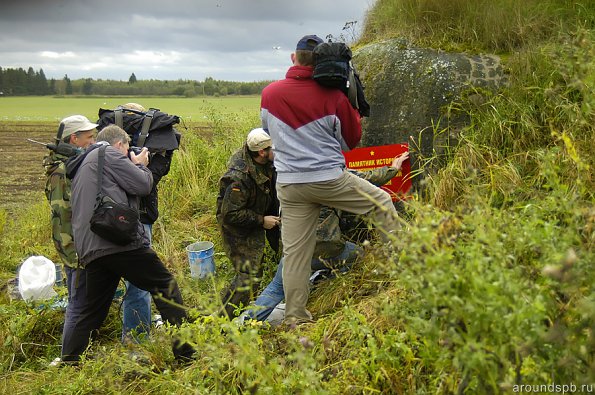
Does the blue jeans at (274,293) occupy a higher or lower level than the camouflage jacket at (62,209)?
lower

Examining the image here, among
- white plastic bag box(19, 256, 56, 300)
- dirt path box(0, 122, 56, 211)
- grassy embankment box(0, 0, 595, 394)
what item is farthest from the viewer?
dirt path box(0, 122, 56, 211)

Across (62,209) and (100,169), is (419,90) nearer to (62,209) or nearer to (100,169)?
(100,169)

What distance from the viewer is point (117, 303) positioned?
543 centimetres

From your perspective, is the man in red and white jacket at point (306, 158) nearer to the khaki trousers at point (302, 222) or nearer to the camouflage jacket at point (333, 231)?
the khaki trousers at point (302, 222)

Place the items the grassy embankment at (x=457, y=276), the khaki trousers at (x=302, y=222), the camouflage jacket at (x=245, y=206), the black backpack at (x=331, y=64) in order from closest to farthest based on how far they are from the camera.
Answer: the grassy embankment at (x=457, y=276), the black backpack at (x=331, y=64), the khaki trousers at (x=302, y=222), the camouflage jacket at (x=245, y=206)

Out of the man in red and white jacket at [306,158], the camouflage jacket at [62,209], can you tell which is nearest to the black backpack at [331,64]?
the man in red and white jacket at [306,158]

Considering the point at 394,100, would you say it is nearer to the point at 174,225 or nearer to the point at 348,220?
the point at 348,220

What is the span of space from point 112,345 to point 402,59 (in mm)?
3863

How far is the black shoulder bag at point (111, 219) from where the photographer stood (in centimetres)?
394

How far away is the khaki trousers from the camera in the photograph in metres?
3.91

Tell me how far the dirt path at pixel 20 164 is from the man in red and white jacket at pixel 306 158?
16.8 feet

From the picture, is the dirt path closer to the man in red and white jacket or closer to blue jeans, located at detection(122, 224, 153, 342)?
blue jeans, located at detection(122, 224, 153, 342)

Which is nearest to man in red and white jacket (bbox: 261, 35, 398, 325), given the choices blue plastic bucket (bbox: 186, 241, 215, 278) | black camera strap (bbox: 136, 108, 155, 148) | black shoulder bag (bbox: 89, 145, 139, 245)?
black shoulder bag (bbox: 89, 145, 139, 245)

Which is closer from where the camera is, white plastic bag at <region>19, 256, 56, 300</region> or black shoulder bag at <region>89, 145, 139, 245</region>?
black shoulder bag at <region>89, 145, 139, 245</region>
